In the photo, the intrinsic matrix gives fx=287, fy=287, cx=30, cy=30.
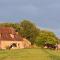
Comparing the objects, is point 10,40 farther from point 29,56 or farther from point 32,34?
point 29,56

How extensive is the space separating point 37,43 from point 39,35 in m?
8.62

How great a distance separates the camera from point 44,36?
96.4 metres

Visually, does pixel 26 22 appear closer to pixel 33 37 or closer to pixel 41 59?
pixel 33 37

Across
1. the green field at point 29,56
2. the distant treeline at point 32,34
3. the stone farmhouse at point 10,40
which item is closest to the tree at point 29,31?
the distant treeline at point 32,34

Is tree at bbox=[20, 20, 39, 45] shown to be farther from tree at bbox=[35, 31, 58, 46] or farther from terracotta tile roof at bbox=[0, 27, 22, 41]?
terracotta tile roof at bbox=[0, 27, 22, 41]

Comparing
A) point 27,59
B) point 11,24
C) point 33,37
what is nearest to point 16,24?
point 11,24

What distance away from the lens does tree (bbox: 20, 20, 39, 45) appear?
304 ft

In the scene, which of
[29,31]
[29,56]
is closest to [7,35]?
[29,31]

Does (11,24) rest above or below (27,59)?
above

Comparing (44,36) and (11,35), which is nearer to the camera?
(11,35)

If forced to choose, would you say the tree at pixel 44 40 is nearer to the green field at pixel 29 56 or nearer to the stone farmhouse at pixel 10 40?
the stone farmhouse at pixel 10 40

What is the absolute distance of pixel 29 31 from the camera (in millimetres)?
92562

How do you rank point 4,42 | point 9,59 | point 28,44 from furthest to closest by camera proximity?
point 28,44
point 4,42
point 9,59

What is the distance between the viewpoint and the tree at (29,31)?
92688mm
